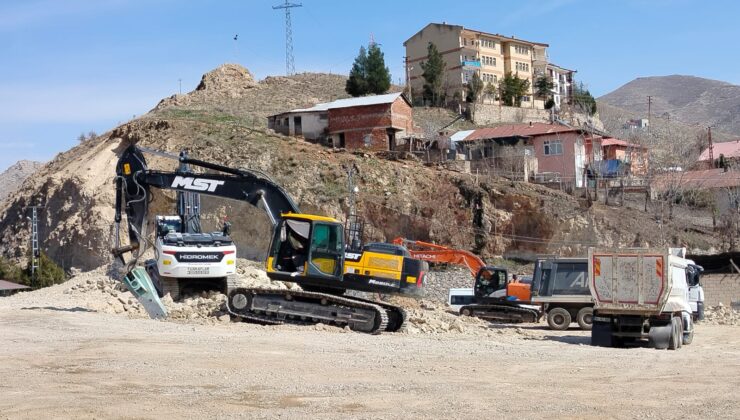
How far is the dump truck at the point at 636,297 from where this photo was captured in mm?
19297

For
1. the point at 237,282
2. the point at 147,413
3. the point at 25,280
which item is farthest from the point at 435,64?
the point at 147,413

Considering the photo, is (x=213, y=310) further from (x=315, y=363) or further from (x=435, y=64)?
(x=435, y=64)

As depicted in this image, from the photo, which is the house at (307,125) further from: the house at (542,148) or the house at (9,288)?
the house at (9,288)

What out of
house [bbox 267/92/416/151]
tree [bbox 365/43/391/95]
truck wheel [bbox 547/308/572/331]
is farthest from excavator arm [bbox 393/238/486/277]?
tree [bbox 365/43/391/95]

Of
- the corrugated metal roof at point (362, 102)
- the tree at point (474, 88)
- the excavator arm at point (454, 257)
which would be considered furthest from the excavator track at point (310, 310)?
the tree at point (474, 88)

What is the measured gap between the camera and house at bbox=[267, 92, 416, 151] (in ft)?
195

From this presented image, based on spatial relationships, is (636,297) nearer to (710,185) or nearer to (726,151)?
(710,185)

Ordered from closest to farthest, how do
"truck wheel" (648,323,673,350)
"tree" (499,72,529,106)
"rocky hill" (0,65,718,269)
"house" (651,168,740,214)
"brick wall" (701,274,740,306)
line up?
"truck wheel" (648,323,673,350)
"brick wall" (701,274,740,306)
"rocky hill" (0,65,718,269)
"house" (651,168,740,214)
"tree" (499,72,529,106)

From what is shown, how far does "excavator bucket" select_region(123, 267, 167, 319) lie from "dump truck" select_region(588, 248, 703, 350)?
966 cm

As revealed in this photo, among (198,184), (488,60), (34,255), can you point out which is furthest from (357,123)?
(198,184)

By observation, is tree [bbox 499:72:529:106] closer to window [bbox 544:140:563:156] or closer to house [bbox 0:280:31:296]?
window [bbox 544:140:563:156]

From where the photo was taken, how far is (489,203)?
5116 cm

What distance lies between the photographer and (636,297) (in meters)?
19.4

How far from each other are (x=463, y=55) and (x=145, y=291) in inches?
2629
